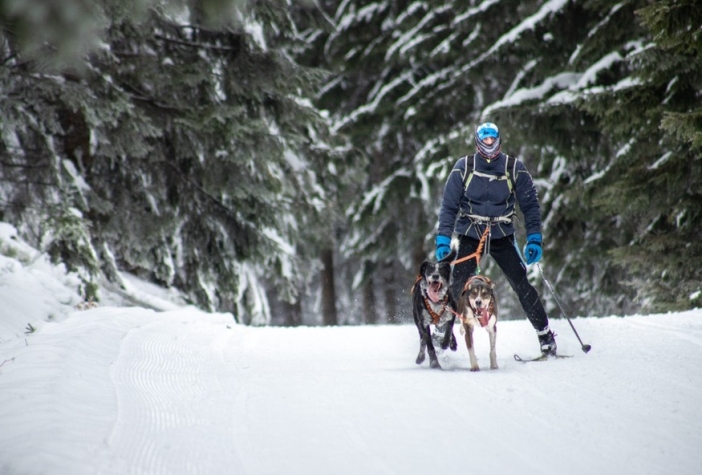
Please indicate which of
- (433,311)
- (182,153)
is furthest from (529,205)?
(182,153)

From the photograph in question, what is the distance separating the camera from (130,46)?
454 inches

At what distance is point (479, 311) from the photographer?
236 inches

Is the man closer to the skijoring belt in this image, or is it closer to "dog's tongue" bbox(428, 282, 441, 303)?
the skijoring belt

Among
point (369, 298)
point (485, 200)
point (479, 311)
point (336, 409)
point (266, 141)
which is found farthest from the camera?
point (369, 298)

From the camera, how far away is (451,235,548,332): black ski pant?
21.5ft

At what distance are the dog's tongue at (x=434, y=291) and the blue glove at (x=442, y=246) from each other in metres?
0.58

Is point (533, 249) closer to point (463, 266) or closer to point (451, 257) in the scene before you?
point (463, 266)

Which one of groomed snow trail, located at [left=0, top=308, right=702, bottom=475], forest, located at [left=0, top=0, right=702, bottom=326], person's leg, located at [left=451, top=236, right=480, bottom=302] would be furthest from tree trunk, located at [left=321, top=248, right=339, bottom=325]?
groomed snow trail, located at [left=0, top=308, right=702, bottom=475]

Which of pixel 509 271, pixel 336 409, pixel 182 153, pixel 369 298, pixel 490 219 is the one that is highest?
pixel 182 153

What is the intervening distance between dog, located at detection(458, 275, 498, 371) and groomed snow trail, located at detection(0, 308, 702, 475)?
25 centimetres

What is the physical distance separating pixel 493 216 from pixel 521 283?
73cm

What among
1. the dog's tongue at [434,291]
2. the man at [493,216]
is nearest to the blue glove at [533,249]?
the man at [493,216]

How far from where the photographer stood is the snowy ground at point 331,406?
3.33 metres

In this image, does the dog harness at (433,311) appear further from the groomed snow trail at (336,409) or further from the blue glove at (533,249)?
the blue glove at (533,249)
